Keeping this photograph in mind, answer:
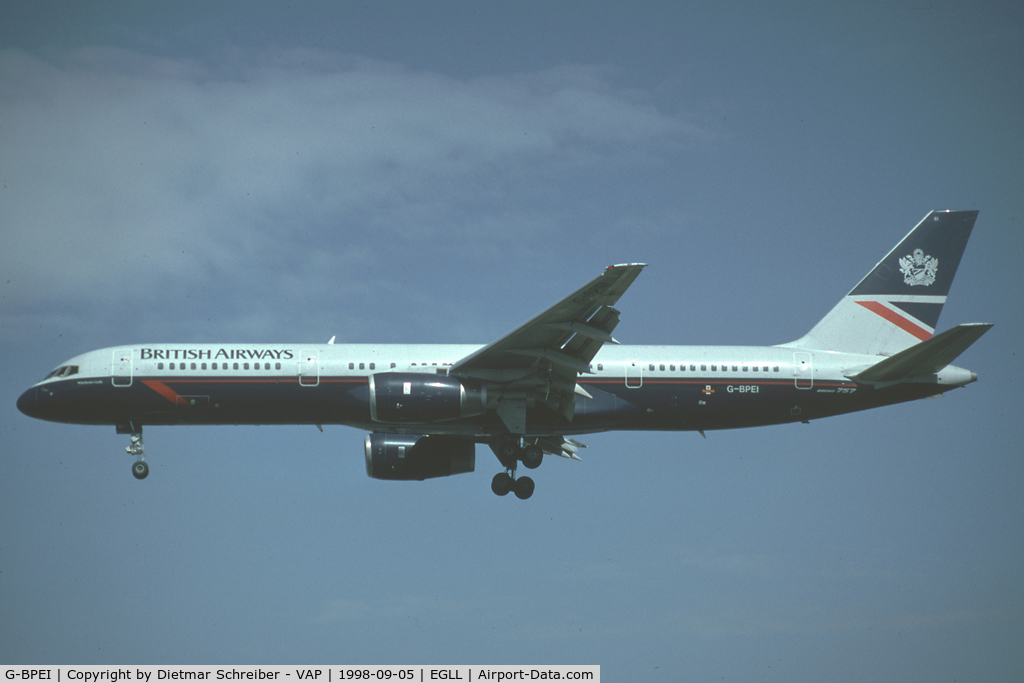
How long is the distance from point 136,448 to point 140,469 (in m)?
0.80

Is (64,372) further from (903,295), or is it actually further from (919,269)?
(919,269)

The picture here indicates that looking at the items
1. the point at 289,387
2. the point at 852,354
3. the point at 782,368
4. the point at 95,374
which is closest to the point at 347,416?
the point at 289,387

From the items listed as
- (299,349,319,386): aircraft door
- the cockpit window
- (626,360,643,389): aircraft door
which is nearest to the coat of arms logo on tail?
(626,360,643,389): aircraft door

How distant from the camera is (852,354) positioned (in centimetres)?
3966

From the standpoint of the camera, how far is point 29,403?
36750 mm

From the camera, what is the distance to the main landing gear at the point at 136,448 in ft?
121

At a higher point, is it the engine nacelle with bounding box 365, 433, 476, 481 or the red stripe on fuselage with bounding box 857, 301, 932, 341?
the red stripe on fuselage with bounding box 857, 301, 932, 341

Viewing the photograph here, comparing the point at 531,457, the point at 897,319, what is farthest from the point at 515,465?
the point at 897,319

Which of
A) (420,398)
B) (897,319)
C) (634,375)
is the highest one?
(897,319)

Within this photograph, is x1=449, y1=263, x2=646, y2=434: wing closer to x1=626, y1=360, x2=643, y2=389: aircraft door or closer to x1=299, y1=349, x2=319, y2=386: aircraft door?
x1=626, y1=360, x2=643, y2=389: aircraft door

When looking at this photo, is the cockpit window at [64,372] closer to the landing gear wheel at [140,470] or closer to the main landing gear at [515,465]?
the landing gear wheel at [140,470]

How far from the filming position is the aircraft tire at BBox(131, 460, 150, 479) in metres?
37.3

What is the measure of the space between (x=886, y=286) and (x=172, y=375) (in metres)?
25.9

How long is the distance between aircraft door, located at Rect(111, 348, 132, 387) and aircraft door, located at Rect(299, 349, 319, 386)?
557 centimetres
